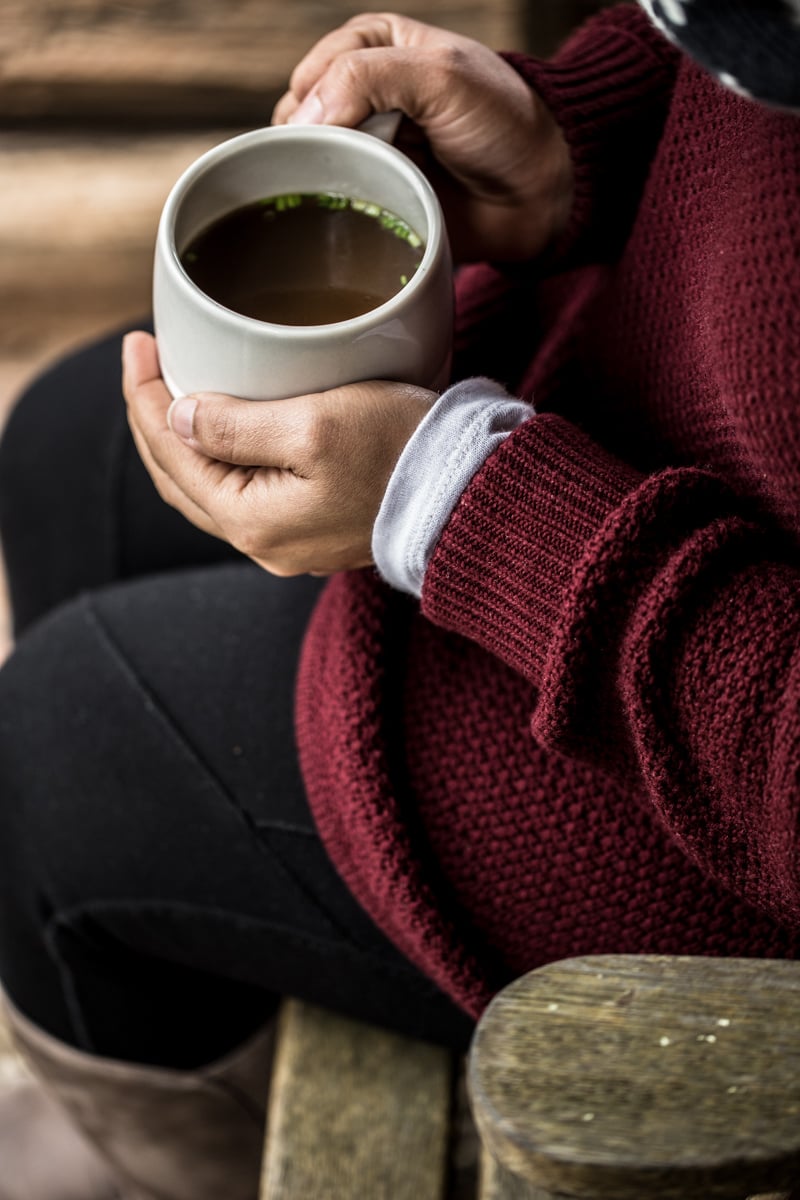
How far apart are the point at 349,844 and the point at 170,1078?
0.90ft

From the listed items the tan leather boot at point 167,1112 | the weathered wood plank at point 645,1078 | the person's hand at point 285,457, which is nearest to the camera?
the weathered wood plank at point 645,1078

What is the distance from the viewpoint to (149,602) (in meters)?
0.70

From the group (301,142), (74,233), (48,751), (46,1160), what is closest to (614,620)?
(301,142)

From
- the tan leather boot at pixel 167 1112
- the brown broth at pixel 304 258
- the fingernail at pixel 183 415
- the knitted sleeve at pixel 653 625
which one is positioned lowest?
the tan leather boot at pixel 167 1112

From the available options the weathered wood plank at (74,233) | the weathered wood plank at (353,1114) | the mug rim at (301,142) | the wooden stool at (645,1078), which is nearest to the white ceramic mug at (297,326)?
the mug rim at (301,142)

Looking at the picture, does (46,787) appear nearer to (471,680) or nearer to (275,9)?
(471,680)

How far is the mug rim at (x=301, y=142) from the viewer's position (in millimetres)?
455

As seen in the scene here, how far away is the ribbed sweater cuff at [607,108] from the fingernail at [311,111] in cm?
12

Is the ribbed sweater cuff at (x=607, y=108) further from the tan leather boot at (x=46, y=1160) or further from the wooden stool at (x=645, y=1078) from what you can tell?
the tan leather boot at (x=46, y=1160)

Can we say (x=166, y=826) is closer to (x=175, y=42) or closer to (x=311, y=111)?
(x=311, y=111)

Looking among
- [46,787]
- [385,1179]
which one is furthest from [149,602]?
[385,1179]

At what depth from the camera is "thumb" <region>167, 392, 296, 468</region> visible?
1.59 feet

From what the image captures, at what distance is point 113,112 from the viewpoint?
4.62ft

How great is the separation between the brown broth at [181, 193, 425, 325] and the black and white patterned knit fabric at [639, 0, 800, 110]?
147mm
